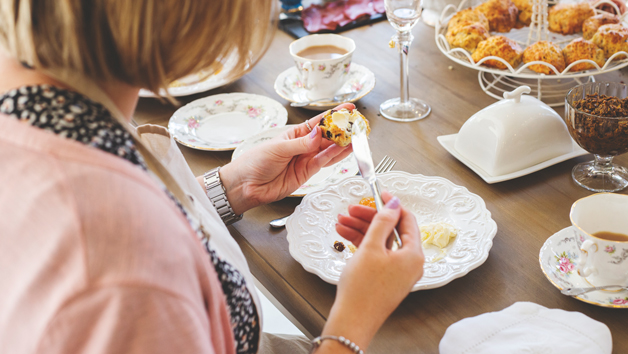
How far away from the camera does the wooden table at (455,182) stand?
699 millimetres

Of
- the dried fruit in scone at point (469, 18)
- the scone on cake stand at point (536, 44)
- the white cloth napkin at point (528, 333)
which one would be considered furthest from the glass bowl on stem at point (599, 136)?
the dried fruit in scone at point (469, 18)

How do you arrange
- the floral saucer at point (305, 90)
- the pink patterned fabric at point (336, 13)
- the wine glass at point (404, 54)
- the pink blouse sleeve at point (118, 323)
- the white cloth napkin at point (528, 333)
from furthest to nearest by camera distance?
1. the pink patterned fabric at point (336, 13)
2. the floral saucer at point (305, 90)
3. the wine glass at point (404, 54)
4. the white cloth napkin at point (528, 333)
5. the pink blouse sleeve at point (118, 323)

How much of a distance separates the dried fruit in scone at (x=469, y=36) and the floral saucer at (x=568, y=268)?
65 cm

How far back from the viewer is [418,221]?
887mm

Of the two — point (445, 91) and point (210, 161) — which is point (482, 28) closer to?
point (445, 91)

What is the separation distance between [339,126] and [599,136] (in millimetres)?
450

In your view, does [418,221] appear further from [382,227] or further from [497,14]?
[497,14]

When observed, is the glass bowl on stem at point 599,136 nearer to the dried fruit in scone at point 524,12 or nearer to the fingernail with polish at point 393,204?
the fingernail with polish at point 393,204

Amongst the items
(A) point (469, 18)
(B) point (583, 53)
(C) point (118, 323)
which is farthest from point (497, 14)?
(C) point (118, 323)

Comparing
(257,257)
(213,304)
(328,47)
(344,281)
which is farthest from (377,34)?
(213,304)

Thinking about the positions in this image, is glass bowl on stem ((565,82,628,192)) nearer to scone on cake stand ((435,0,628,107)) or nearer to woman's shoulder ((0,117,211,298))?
scone on cake stand ((435,0,628,107))

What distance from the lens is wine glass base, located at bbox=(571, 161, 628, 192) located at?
3.00ft

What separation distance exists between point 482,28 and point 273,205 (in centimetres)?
75

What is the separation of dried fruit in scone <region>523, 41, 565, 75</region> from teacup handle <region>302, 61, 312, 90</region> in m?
0.52
